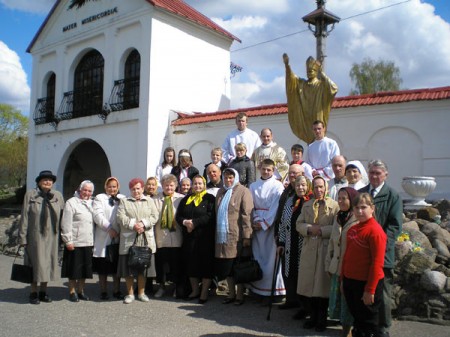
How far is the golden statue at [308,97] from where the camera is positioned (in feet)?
28.0

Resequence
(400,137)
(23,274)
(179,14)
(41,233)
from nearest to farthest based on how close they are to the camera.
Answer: (23,274), (41,233), (400,137), (179,14)

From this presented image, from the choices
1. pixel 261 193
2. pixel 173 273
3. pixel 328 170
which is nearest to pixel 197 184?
pixel 261 193

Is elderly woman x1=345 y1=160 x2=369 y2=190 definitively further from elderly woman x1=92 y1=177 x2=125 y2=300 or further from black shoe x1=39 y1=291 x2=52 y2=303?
black shoe x1=39 y1=291 x2=52 y2=303

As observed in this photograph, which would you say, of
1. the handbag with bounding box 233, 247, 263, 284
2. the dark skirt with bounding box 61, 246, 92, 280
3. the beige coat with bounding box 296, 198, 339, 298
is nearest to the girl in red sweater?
the beige coat with bounding box 296, 198, 339, 298

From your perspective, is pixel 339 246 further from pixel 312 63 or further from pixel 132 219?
pixel 312 63

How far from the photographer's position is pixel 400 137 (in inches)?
429

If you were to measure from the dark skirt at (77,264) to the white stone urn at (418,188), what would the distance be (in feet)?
19.1

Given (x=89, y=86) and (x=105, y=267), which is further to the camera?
(x=89, y=86)

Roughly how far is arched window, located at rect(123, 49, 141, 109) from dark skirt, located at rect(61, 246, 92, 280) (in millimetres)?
9749

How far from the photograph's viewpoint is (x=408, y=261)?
18.6 ft

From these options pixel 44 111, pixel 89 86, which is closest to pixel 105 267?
pixel 89 86

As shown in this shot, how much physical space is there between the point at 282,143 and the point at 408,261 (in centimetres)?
726

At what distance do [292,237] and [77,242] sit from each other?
2.99 m

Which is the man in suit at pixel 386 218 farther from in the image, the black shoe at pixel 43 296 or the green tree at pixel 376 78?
the green tree at pixel 376 78
